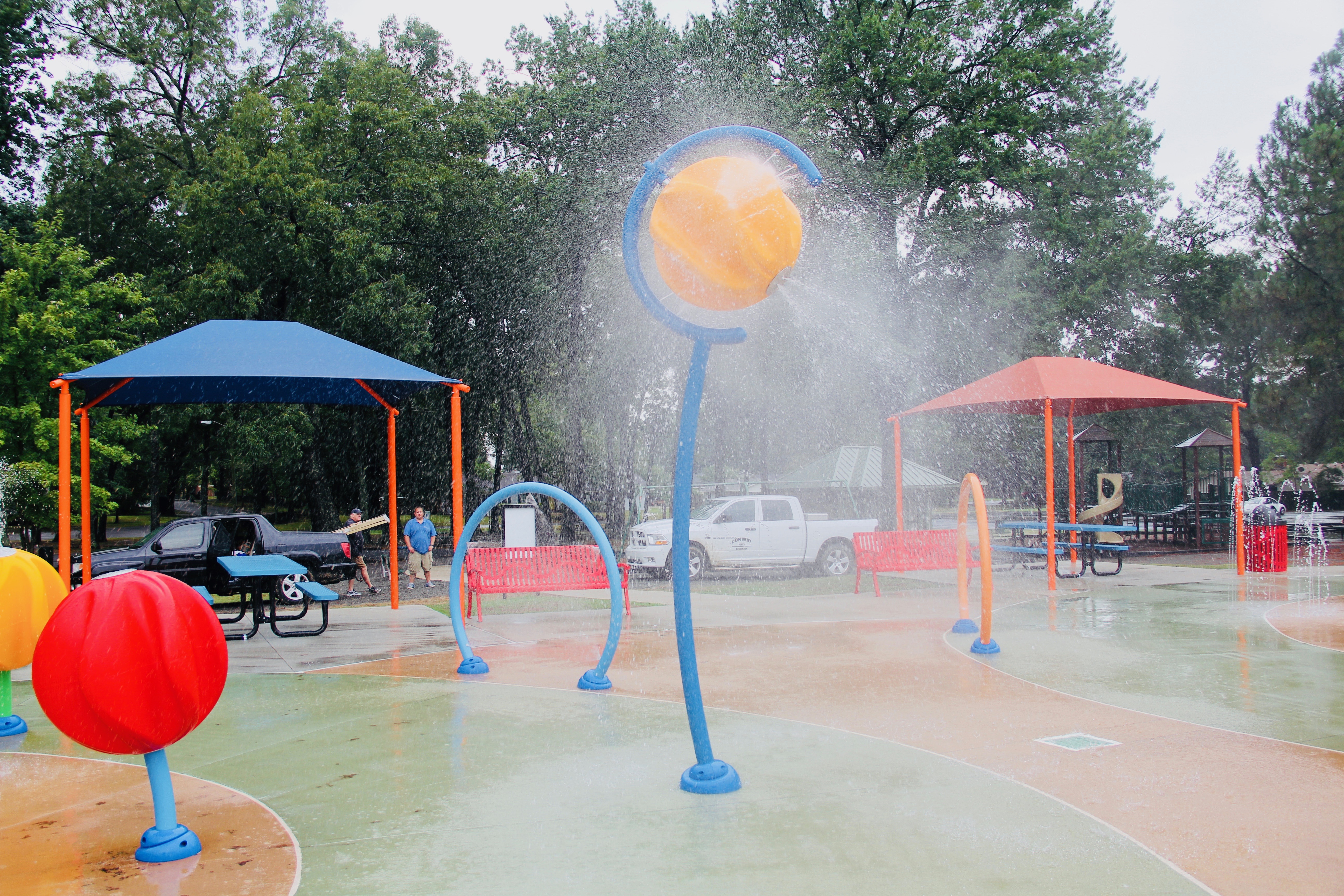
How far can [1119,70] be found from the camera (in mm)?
29562

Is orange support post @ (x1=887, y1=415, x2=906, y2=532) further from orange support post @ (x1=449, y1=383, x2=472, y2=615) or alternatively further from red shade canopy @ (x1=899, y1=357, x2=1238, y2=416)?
orange support post @ (x1=449, y1=383, x2=472, y2=615)

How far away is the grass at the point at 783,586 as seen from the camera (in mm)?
13945

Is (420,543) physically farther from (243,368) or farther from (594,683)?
(594,683)

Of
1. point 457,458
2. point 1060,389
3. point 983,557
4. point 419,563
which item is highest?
point 1060,389

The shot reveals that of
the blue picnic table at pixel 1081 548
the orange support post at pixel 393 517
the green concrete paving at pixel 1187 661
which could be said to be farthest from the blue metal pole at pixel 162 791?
the blue picnic table at pixel 1081 548

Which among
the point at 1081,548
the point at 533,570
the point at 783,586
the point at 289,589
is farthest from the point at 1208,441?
the point at 289,589

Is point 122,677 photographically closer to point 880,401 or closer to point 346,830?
point 346,830

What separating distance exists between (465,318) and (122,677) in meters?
23.2

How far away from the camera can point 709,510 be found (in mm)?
17250

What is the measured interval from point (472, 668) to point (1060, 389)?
10.0 meters

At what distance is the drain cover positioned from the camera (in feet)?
17.4

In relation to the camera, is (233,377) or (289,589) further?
(289,589)

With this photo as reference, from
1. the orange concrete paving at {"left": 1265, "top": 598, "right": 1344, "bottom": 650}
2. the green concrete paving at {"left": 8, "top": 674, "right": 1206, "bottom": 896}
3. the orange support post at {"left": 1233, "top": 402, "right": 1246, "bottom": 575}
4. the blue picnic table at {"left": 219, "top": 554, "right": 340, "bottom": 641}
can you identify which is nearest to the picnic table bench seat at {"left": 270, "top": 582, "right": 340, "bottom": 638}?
the blue picnic table at {"left": 219, "top": 554, "right": 340, "bottom": 641}

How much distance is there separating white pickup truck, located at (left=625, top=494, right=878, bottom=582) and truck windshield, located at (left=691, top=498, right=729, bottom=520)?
21mm
